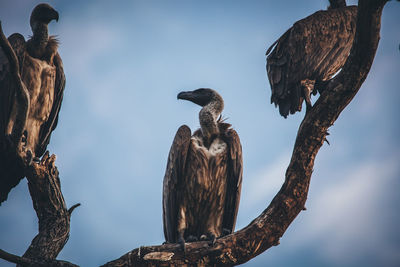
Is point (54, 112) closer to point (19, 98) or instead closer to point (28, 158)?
point (28, 158)

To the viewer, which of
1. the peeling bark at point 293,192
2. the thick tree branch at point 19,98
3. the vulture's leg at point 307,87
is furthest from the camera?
the vulture's leg at point 307,87

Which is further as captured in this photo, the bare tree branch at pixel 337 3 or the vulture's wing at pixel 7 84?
the bare tree branch at pixel 337 3

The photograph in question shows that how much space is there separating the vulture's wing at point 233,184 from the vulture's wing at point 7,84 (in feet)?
11.3

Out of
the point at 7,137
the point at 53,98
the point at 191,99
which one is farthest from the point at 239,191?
the point at 53,98

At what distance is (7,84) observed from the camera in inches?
269

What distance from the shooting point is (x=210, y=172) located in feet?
19.7

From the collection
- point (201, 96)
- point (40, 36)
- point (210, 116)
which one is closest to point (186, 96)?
point (201, 96)

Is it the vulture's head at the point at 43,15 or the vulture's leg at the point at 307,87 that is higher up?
the vulture's head at the point at 43,15

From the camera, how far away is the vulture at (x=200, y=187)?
19.4ft

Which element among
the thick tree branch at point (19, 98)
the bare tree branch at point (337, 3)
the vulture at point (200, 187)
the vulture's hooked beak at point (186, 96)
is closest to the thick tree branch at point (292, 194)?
the vulture at point (200, 187)

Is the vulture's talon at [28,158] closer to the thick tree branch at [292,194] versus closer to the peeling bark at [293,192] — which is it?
the peeling bark at [293,192]

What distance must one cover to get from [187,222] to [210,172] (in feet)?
2.52

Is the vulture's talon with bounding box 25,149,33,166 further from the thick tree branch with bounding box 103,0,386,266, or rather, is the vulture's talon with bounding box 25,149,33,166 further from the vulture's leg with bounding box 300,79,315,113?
the vulture's leg with bounding box 300,79,315,113

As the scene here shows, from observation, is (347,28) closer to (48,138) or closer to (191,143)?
(191,143)
